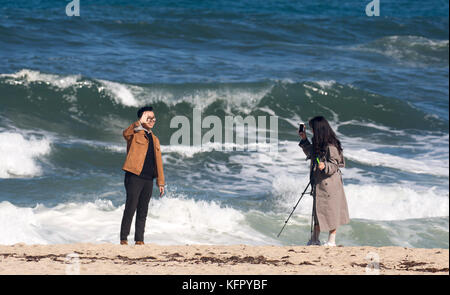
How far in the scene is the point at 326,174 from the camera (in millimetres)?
7508

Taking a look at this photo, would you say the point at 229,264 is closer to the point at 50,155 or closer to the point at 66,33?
the point at 50,155

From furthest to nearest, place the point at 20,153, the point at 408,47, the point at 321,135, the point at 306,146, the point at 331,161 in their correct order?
the point at 408,47, the point at 20,153, the point at 306,146, the point at 331,161, the point at 321,135

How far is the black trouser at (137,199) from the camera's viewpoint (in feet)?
24.0

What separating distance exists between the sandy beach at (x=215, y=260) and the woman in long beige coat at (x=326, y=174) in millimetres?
304

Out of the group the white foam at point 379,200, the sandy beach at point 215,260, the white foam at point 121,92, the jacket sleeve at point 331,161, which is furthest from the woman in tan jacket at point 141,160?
the white foam at point 121,92

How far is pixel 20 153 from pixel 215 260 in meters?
6.91

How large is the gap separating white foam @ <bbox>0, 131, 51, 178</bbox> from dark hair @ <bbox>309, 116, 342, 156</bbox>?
6.09 meters

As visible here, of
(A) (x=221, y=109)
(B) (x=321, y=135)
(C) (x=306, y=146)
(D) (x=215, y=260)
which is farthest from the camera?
(A) (x=221, y=109)

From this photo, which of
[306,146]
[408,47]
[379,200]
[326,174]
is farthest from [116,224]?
[408,47]

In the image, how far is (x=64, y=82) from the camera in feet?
58.7

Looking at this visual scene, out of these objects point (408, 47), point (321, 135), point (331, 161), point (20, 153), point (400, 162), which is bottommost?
point (400, 162)

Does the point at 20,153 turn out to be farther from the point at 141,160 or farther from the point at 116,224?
the point at 141,160

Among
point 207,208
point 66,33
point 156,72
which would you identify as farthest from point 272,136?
point 66,33

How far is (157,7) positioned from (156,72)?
8269 millimetres
